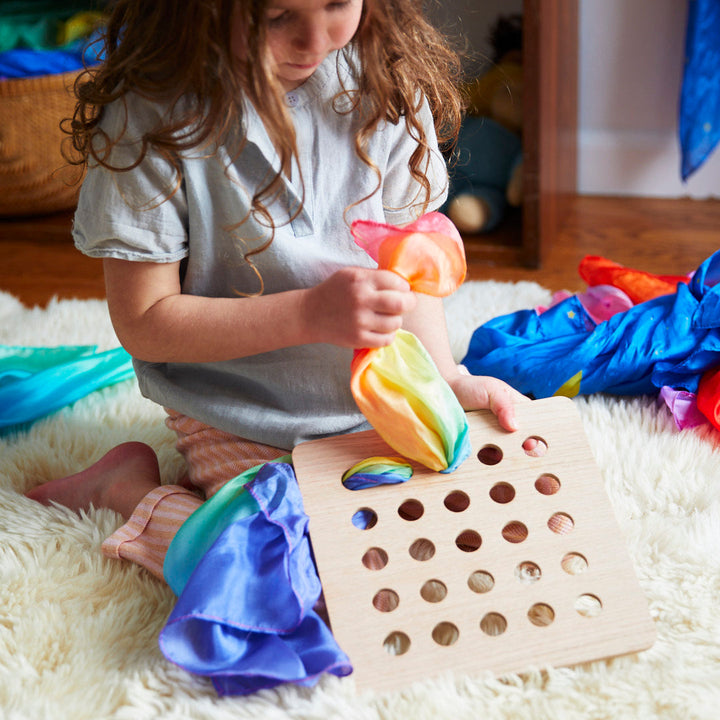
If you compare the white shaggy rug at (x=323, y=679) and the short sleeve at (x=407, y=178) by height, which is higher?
the short sleeve at (x=407, y=178)

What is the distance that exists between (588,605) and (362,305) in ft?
0.98

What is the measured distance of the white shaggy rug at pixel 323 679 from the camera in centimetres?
58

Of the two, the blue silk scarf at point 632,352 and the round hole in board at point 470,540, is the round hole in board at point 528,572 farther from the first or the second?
the blue silk scarf at point 632,352

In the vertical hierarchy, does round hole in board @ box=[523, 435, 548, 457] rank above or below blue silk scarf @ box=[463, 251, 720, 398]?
above

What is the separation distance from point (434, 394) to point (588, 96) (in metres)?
1.23

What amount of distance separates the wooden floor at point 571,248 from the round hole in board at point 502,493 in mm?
713

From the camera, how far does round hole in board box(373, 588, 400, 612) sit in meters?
0.65

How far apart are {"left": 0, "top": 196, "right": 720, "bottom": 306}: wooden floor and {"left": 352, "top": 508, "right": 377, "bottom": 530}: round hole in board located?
2.59ft

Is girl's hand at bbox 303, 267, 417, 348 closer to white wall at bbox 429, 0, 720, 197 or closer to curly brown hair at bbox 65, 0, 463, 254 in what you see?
curly brown hair at bbox 65, 0, 463, 254

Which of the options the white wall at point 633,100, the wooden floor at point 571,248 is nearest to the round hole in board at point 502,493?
the wooden floor at point 571,248

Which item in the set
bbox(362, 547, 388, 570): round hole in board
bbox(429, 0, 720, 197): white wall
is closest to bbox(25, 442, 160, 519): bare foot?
bbox(362, 547, 388, 570): round hole in board

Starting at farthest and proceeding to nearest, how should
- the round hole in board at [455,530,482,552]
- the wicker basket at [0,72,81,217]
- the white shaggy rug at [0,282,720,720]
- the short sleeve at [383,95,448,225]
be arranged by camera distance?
the wicker basket at [0,72,81,217]
the short sleeve at [383,95,448,225]
the round hole in board at [455,530,482,552]
the white shaggy rug at [0,282,720,720]

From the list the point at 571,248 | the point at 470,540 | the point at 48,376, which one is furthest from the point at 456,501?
the point at 571,248

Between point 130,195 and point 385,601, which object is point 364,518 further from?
point 130,195
